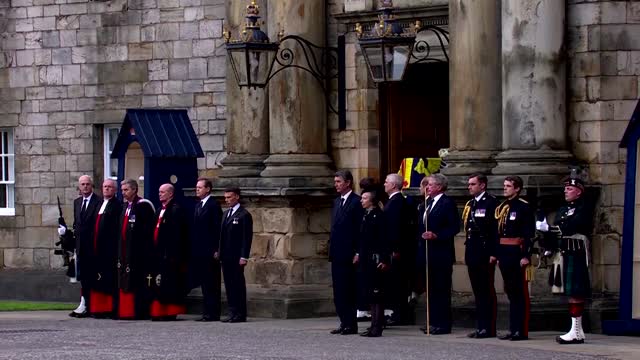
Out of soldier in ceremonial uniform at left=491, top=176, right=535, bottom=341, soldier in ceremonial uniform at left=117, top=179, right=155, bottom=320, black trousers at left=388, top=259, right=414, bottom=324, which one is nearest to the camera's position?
soldier in ceremonial uniform at left=491, top=176, right=535, bottom=341

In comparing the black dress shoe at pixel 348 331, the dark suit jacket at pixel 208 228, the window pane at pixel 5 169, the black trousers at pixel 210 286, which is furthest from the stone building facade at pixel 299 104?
the black dress shoe at pixel 348 331

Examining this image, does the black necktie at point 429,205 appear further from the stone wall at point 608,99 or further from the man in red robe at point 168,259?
the man in red robe at point 168,259

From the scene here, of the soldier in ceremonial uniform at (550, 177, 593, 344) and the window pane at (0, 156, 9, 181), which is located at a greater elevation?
the window pane at (0, 156, 9, 181)

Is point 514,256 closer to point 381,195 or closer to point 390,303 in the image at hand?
point 390,303

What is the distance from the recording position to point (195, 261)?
22.7 m

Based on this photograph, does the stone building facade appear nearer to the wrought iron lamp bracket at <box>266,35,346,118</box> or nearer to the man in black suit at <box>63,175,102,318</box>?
the wrought iron lamp bracket at <box>266,35,346,118</box>

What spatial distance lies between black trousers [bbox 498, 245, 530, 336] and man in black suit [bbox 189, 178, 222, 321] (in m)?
4.09

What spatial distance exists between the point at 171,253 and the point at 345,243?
2.93 m

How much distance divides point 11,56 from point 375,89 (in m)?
6.31

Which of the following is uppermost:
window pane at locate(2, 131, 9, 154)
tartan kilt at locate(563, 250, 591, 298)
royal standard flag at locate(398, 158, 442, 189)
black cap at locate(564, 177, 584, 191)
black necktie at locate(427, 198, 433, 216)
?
window pane at locate(2, 131, 9, 154)

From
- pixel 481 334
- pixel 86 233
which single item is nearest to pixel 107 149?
pixel 86 233

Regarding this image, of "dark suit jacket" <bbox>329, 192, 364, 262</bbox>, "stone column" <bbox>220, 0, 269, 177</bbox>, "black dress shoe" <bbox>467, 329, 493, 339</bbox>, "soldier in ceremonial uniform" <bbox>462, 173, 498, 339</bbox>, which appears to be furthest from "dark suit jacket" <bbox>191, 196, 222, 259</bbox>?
"black dress shoe" <bbox>467, 329, 493, 339</bbox>

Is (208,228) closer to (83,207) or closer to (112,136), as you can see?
(83,207)

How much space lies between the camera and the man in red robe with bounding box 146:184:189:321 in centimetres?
2236
